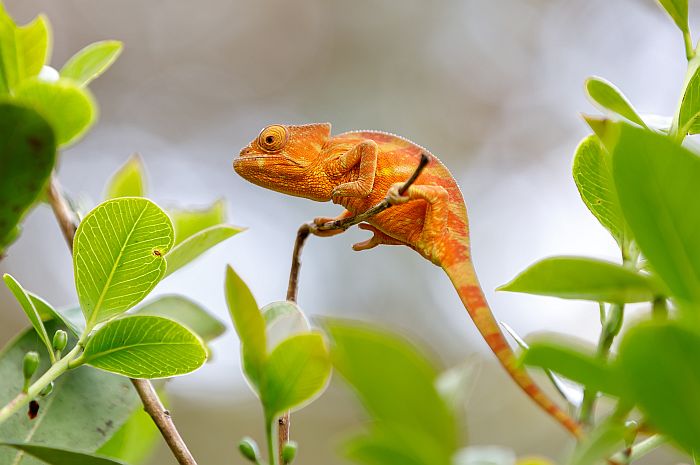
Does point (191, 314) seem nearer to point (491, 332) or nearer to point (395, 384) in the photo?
point (491, 332)

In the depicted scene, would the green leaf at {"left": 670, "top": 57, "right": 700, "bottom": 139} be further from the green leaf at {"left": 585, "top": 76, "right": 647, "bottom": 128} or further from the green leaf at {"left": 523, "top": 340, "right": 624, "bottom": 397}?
the green leaf at {"left": 523, "top": 340, "right": 624, "bottom": 397}

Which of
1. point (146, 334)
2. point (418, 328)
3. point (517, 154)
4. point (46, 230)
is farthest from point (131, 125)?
point (146, 334)

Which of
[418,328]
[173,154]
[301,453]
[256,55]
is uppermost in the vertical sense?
[256,55]

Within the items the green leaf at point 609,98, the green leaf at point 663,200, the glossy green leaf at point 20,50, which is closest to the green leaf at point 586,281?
the green leaf at point 663,200

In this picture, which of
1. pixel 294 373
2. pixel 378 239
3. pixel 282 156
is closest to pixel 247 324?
pixel 294 373

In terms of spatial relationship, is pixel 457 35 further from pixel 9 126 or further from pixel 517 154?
pixel 9 126

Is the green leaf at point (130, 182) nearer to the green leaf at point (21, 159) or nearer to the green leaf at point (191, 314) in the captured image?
the green leaf at point (191, 314)
